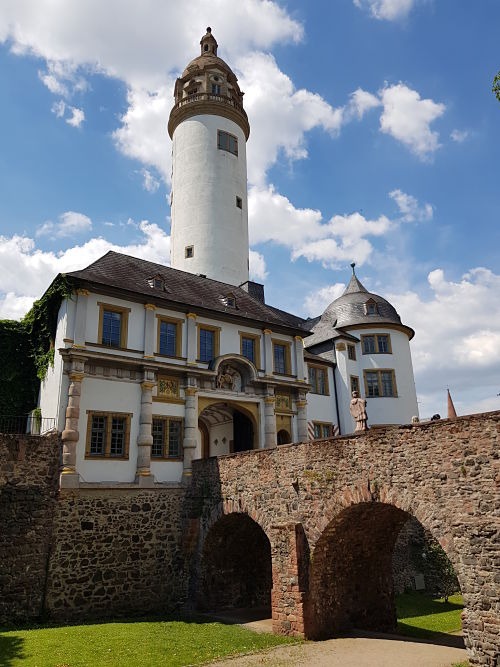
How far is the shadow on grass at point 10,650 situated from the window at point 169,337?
11.4 m

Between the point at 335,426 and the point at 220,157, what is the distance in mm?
19851

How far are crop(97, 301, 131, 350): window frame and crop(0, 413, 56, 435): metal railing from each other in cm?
387

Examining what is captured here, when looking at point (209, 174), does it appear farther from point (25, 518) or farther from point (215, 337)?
point (25, 518)

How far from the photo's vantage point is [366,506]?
15195 millimetres

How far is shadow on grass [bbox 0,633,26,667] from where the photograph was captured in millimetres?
12102

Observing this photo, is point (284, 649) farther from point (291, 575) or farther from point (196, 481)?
point (196, 481)

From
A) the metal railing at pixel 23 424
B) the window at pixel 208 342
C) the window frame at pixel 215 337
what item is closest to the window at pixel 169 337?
the window frame at pixel 215 337

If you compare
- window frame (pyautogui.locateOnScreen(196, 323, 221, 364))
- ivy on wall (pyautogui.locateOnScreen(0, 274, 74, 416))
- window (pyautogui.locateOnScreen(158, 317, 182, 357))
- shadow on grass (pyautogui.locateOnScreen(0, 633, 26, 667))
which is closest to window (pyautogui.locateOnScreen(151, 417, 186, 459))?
window (pyautogui.locateOnScreen(158, 317, 182, 357))

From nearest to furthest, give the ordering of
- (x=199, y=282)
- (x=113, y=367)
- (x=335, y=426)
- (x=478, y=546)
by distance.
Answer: (x=478, y=546)
(x=113, y=367)
(x=199, y=282)
(x=335, y=426)

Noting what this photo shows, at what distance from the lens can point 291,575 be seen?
15516 millimetres

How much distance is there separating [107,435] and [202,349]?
587cm

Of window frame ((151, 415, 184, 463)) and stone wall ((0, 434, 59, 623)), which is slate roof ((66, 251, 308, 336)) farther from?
stone wall ((0, 434, 59, 623))

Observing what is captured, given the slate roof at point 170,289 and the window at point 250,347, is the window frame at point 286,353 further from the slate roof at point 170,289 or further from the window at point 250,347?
the window at point 250,347

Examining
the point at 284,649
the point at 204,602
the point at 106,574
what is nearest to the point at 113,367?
the point at 106,574
